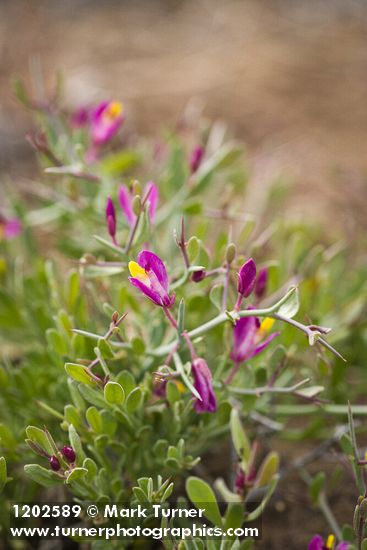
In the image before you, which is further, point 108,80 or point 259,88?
point 108,80

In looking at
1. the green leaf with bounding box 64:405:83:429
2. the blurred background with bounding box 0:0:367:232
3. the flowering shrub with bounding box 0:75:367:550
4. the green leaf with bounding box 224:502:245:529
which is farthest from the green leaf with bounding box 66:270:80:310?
the blurred background with bounding box 0:0:367:232

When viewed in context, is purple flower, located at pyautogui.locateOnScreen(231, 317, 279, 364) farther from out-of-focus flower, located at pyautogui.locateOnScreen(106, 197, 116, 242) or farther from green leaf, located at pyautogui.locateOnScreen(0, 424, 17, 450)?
green leaf, located at pyautogui.locateOnScreen(0, 424, 17, 450)

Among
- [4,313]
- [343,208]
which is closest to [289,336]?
[4,313]

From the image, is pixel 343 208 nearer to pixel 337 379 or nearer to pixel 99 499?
pixel 337 379

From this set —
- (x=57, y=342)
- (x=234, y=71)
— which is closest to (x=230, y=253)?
(x=57, y=342)

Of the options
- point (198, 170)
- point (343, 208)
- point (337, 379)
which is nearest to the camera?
point (337, 379)

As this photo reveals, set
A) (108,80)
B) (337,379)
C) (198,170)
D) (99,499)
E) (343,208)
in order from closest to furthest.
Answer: (99,499) < (337,379) < (198,170) < (343,208) < (108,80)

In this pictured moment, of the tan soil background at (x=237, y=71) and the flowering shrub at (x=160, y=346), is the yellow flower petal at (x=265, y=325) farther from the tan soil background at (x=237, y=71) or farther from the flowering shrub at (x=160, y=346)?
the tan soil background at (x=237, y=71)
